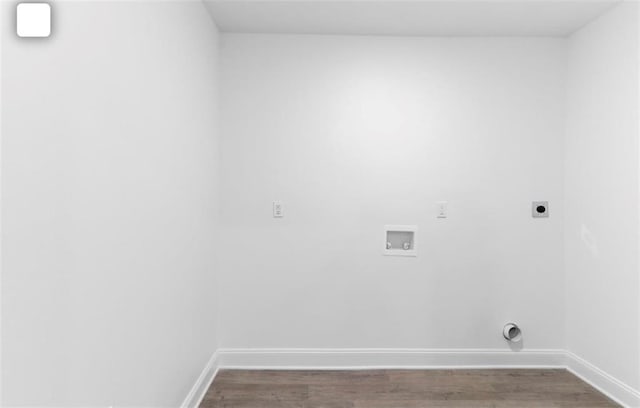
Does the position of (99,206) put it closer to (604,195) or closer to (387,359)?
(387,359)

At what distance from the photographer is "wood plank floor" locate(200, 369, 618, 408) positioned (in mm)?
2254

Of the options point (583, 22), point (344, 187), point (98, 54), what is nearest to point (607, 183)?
point (583, 22)

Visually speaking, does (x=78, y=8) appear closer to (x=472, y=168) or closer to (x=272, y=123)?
(x=272, y=123)

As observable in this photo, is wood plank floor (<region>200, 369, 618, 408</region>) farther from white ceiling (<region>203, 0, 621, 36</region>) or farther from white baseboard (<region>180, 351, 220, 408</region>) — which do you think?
white ceiling (<region>203, 0, 621, 36</region>)

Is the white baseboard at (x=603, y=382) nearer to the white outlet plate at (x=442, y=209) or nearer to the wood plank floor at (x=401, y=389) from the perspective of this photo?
A: the wood plank floor at (x=401, y=389)

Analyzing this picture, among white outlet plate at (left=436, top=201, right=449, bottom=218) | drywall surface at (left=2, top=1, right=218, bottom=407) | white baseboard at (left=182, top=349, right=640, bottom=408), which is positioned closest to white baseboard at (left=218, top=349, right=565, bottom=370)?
white baseboard at (left=182, top=349, right=640, bottom=408)

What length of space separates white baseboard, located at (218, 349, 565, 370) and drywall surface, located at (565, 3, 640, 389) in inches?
20.7

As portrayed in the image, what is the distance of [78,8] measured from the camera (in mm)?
1146

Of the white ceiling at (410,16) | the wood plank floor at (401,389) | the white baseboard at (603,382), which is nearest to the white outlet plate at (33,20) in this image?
the white ceiling at (410,16)

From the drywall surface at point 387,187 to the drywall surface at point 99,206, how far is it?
2.23 ft

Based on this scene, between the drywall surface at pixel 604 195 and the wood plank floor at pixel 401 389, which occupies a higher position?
the drywall surface at pixel 604 195

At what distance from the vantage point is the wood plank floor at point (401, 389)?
7.39 feet

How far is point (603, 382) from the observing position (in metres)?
2.41

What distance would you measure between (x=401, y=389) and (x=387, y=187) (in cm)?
137
